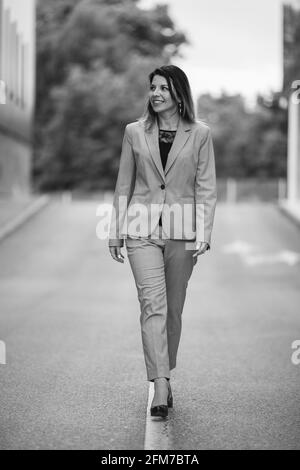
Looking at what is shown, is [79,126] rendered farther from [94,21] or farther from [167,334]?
[167,334]

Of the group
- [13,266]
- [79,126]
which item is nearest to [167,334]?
[13,266]

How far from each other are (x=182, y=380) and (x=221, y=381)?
0.28 metres

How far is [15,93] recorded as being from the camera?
26.7 metres

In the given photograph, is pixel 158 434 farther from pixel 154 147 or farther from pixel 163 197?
pixel 154 147

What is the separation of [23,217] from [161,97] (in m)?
17.7

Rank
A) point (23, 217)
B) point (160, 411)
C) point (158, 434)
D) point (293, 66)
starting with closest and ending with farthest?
point (158, 434)
point (160, 411)
point (23, 217)
point (293, 66)

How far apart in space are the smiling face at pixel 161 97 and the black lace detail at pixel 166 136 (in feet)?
0.44

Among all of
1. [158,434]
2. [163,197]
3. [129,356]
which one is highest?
[163,197]

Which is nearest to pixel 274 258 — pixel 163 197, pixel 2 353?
pixel 2 353

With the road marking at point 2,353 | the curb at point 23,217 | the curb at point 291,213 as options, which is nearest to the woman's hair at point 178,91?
the road marking at point 2,353

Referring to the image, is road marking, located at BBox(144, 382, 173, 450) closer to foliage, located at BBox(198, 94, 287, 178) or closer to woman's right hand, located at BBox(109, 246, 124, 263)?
woman's right hand, located at BBox(109, 246, 124, 263)

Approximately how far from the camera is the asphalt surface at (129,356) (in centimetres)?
454

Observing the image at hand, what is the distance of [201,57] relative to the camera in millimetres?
57750

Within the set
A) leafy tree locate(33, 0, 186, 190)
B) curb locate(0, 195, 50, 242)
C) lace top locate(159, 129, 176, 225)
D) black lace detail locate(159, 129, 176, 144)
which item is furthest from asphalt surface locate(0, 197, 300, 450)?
leafy tree locate(33, 0, 186, 190)
